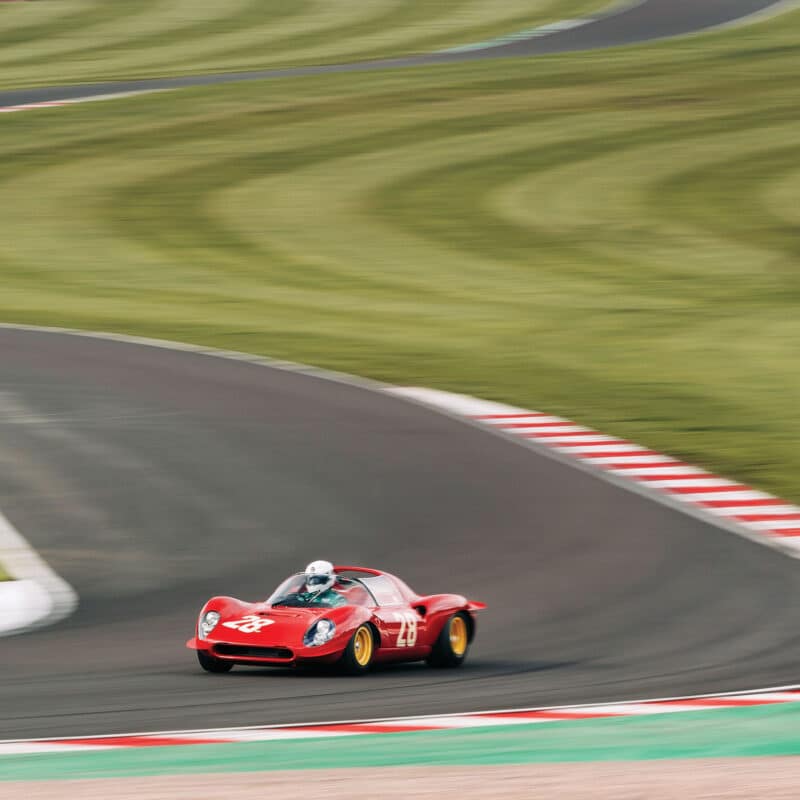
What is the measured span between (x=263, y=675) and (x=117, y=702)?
1085 millimetres

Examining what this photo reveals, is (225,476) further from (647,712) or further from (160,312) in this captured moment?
(160,312)

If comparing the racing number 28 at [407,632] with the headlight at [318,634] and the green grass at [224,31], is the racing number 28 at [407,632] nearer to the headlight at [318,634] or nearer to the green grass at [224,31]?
the headlight at [318,634]

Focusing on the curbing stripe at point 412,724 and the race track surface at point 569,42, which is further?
the race track surface at point 569,42

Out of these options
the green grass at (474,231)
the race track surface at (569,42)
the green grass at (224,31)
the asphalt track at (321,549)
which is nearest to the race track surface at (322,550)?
the asphalt track at (321,549)

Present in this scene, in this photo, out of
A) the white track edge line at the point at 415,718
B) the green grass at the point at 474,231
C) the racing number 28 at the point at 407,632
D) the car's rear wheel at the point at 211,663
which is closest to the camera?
the white track edge line at the point at 415,718

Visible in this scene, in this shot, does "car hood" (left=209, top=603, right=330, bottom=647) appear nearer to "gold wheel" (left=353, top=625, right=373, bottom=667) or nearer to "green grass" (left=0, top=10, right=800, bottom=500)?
"gold wheel" (left=353, top=625, right=373, bottom=667)

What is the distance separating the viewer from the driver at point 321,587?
8.82 meters

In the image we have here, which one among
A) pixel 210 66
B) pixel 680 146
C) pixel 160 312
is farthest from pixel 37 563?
pixel 210 66

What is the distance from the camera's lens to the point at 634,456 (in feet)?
49.8

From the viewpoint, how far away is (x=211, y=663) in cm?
877

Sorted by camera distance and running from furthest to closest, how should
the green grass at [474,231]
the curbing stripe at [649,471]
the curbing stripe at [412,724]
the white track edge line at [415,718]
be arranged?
the green grass at [474,231]
the curbing stripe at [649,471]
the white track edge line at [415,718]
the curbing stripe at [412,724]

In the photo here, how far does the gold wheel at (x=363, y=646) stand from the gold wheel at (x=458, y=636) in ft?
1.66

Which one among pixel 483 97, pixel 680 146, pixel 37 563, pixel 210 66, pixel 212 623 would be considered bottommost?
pixel 212 623

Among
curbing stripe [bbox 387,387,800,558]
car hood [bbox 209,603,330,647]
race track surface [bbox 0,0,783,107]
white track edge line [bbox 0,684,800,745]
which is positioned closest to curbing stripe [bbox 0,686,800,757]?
white track edge line [bbox 0,684,800,745]
